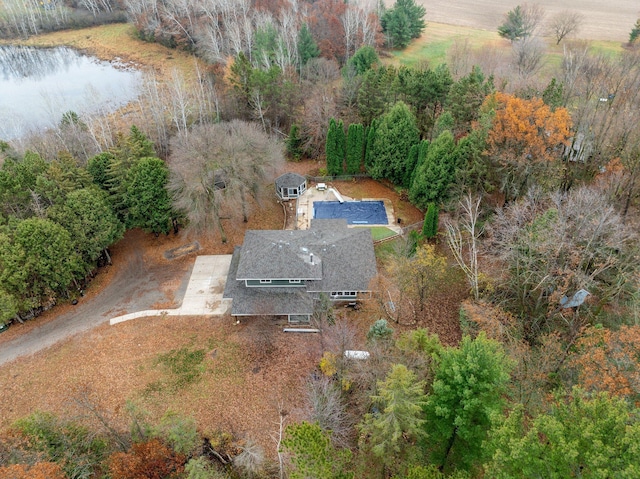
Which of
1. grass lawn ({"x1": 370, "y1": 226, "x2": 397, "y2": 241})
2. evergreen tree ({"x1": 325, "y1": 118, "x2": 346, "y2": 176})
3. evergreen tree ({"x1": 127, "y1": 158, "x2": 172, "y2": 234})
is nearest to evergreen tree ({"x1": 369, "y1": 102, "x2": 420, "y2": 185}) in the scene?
evergreen tree ({"x1": 325, "y1": 118, "x2": 346, "y2": 176})

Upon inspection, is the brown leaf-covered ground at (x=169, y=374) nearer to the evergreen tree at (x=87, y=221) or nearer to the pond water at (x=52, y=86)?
the evergreen tree at (x=87, y=221)

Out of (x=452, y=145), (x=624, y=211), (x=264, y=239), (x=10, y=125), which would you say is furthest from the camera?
(x=10, y=125)

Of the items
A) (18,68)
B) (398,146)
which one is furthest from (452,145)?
(18,68)

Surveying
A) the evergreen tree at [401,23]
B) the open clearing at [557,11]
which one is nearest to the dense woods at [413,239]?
the evergreen tree at [401,23]

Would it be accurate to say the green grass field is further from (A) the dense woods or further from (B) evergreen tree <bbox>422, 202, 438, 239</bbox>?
(B) evergreen tree <bbox>422, 202, 438, 239</bbox>

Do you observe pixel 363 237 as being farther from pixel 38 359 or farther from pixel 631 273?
pixel 38 359

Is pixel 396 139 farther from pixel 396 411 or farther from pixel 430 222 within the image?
pixel 396 411

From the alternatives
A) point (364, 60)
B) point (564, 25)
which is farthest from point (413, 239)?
point (564, 25)
